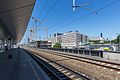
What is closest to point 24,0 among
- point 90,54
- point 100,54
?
point 100,54

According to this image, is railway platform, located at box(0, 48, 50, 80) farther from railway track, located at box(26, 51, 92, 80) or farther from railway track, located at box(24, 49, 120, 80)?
railway track, located at box(24, 49, 120, 80)

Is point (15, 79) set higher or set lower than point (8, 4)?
lower

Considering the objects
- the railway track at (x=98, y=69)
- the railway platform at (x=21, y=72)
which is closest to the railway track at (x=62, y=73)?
the railway platform at (x=21, y=72)

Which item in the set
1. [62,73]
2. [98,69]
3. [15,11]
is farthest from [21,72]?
[15,11]

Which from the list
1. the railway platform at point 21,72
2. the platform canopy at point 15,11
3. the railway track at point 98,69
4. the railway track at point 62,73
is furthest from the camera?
the platform canopy at point 15,11

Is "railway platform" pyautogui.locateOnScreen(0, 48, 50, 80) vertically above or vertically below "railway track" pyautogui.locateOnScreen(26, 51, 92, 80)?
above

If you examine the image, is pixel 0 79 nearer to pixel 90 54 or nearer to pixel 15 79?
pixel 15 79

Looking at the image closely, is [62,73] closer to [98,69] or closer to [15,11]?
[98,69]

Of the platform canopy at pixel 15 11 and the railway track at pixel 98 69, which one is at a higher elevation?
the platform canopy at pixel 15 11

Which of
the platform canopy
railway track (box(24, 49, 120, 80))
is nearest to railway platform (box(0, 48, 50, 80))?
railway track (box(24, 49, 120, 80))

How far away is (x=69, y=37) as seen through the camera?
16088 cm

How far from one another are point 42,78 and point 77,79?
214 cm

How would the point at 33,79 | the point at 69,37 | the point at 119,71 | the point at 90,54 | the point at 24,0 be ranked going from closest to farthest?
1. the point at 33,79
2. the point at 119,71
3. the point at 24,0
4. the point at 90,54
5. the point at 69,37

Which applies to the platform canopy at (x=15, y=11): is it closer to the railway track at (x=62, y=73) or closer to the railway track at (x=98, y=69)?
the railway track at (x=62, y=73)
